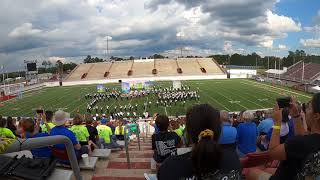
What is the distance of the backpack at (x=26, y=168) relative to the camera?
2.85 m

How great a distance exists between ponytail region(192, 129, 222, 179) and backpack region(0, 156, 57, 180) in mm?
1363

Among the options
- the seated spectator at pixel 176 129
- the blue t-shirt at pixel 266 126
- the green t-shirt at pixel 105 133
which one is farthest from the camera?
the green t-shirt at pixel 105 133

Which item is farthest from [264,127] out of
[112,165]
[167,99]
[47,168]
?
[167,99]

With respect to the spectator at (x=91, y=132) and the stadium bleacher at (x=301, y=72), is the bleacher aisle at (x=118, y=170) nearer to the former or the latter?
the spectator at (x=91, y=132)

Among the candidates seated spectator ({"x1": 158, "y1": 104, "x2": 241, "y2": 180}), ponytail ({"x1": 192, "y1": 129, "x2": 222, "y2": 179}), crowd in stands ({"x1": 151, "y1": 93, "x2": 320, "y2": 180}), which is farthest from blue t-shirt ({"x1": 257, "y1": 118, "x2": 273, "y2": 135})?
ponytail ({"x1": 192, "y1": 129, "x2": 222, "y2": 179})

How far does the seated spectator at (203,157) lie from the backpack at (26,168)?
113 cm

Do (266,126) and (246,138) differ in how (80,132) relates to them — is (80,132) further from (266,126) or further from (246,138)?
(266,126)

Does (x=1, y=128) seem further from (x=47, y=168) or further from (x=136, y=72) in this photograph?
(x=136, y=72)

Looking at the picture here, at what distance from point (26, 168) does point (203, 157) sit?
150cm

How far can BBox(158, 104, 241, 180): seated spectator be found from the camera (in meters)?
2.28

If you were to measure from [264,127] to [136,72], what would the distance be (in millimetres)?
83555

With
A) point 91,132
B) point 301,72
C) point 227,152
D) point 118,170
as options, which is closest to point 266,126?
point 118,170

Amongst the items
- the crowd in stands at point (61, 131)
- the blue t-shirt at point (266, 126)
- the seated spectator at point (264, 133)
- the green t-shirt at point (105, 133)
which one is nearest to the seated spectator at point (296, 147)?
the crowd in stands at point (61, 131)

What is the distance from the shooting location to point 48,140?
1.84 m
